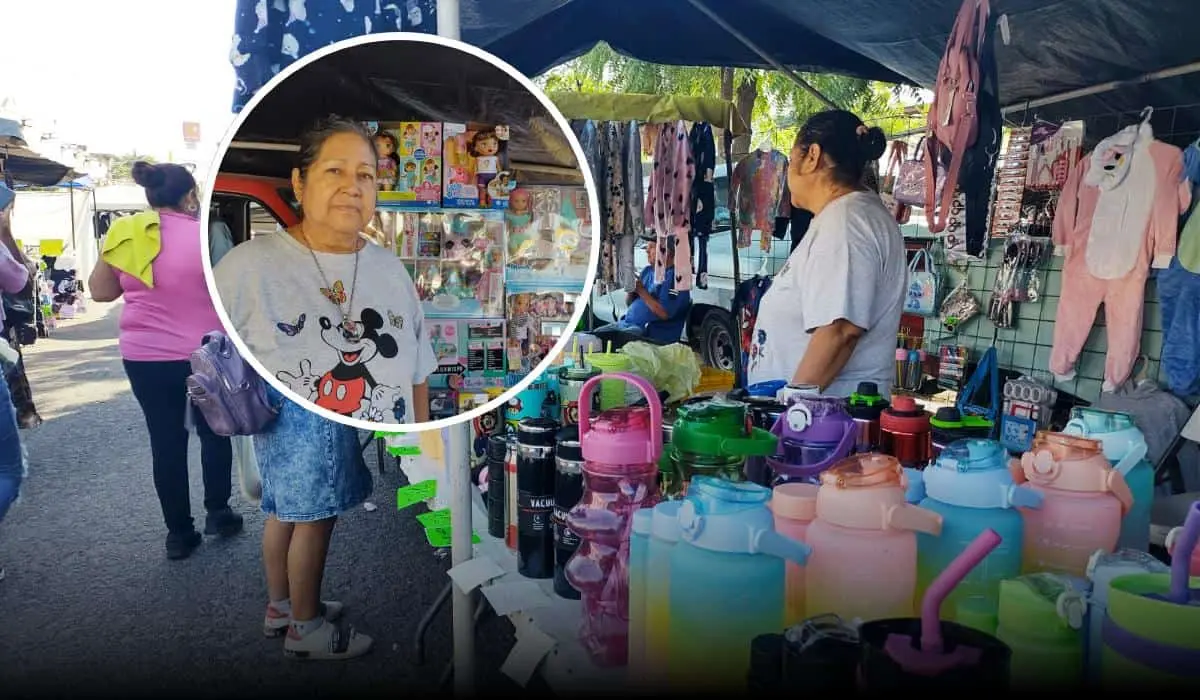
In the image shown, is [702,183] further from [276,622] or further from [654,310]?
[276,622]

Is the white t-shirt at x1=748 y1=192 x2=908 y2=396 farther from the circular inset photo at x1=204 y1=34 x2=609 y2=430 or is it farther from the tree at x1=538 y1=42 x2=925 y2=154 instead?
the tree at x1=538 y1=42 x2=925 y2=154

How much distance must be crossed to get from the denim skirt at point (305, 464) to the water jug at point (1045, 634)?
6.34 feet

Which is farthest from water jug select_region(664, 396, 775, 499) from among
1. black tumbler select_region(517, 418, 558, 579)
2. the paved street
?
the paved street

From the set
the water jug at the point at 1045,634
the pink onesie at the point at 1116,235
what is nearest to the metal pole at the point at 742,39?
the pink onesie at the point at 1116,235

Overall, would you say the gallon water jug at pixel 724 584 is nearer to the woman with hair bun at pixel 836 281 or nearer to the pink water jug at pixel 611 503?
the pink water jug at pixel 611 503

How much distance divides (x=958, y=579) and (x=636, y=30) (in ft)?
12.6

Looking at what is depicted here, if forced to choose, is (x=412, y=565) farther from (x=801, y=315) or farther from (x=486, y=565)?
(x=801, y=315)

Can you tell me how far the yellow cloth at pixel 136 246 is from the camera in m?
3.25

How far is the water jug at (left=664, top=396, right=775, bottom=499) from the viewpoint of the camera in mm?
1273

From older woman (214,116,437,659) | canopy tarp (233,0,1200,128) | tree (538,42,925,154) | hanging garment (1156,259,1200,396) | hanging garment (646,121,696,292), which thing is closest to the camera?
older woman (214,116,437,659)

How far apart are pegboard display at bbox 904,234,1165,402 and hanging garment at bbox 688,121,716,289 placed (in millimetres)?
1751

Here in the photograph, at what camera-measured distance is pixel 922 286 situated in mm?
5738

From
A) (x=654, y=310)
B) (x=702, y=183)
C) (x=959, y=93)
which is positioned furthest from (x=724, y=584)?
(x=654, y=310)

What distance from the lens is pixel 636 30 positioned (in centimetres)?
415
